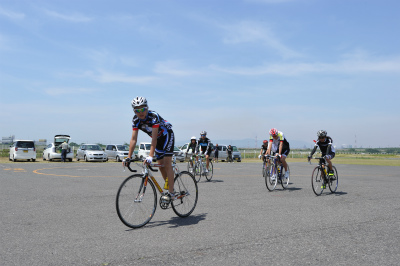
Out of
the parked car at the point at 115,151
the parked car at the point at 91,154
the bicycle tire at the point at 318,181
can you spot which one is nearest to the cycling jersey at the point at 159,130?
the bicycle tire at the point at 318,181

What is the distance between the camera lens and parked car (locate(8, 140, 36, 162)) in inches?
1179

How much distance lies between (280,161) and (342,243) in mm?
6592

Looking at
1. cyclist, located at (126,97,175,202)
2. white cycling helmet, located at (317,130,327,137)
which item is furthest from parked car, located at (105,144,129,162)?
cyclist, located at (126,97,175,202)

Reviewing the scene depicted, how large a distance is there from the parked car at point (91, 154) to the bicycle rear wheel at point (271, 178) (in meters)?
23.4

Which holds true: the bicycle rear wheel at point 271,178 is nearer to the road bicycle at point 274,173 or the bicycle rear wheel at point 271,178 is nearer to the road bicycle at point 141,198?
the road bicycle at point 274,173

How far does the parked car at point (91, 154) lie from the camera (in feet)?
104

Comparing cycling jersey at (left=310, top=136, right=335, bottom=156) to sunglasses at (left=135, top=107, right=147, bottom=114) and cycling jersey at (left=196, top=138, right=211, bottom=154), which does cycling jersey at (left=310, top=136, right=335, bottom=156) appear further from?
sunglasses at (left=135, top=107, right=147, bottom=114)

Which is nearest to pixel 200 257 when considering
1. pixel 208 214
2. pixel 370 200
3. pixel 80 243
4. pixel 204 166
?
pixel 80 243

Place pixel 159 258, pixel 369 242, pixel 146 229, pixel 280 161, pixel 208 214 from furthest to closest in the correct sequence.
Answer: pixel 280 161
pixel 208 214
pixel 146 229
pixel 369 242
pixel 159 258

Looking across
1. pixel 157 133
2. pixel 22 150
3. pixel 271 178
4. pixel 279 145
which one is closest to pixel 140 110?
pixel 157 133

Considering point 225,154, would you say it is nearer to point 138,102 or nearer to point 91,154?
point 91,154

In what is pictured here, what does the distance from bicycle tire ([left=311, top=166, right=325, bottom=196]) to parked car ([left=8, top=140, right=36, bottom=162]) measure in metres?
26.5

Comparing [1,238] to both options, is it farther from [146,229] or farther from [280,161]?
[280,161]

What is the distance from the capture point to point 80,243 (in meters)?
4.88
